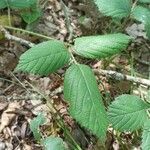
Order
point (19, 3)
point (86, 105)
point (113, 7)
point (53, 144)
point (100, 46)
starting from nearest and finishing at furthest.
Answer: point (86, 105) < point (100, 46) < point (53, 144) < point (113, 7) < point (19, 3)

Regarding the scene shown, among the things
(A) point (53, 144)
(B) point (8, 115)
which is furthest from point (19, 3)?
(A) point (53, 144)

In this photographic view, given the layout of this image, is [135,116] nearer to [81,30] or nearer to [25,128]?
[25,128]

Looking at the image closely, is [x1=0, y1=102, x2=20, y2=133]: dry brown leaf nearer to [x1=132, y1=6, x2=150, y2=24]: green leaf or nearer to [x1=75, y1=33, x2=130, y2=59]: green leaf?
[x1=75, y1=33, x2=130, y2=59]: green leaf

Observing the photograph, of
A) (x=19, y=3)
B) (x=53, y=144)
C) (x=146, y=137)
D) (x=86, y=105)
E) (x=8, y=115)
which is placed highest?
(x=19, y=3)

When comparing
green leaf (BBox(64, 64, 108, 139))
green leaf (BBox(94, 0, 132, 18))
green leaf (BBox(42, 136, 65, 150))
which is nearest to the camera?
green leaf (BBox(64, 64, 108, 139))

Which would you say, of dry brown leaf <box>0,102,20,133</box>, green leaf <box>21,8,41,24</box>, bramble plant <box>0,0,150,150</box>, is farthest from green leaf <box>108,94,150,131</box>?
green leaf <box>21,8,41,24</box>

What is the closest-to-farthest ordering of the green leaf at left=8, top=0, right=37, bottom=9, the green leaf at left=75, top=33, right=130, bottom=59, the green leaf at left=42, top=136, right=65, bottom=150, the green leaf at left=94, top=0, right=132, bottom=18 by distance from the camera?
the green leaf at left=75, top=33, right=130, bottom=59, the green leaf at left=42, top=136, right=65, bottom=150, the green leaf at left=94, top=0, right=132, bottom=18, the green leaf at left=8, top=0, right=37, bottom=9

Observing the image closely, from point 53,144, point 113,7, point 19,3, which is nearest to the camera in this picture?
point 53,144

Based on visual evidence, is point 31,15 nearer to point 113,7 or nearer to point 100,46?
point 113,7

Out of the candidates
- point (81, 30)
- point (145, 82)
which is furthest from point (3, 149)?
point (81, 30)
